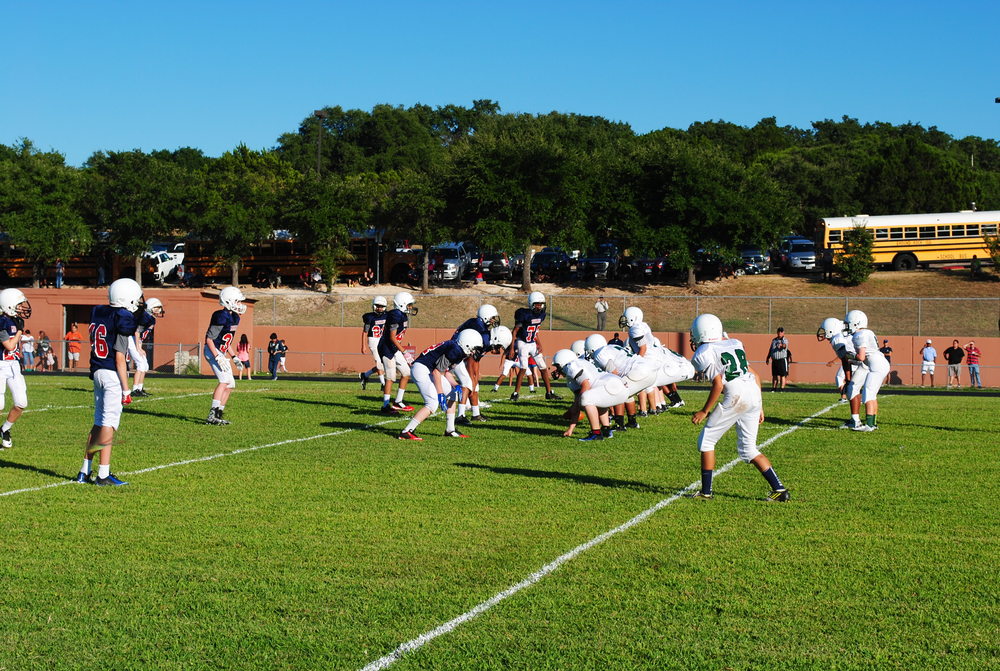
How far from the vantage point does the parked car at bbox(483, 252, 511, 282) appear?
57.2m

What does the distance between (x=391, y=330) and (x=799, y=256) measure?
43146mm

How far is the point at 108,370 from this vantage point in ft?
36.2

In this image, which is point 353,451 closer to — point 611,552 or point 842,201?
point 611,552

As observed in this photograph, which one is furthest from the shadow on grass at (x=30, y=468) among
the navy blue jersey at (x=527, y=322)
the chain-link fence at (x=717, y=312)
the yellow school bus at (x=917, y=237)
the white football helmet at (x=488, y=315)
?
the yellow school bus at (x=917, y=237)

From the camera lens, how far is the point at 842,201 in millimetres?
81500

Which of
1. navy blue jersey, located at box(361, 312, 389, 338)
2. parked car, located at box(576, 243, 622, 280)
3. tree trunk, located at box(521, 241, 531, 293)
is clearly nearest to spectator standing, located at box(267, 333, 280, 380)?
navy blue jersey, located at box(361, 312, 389, 338)

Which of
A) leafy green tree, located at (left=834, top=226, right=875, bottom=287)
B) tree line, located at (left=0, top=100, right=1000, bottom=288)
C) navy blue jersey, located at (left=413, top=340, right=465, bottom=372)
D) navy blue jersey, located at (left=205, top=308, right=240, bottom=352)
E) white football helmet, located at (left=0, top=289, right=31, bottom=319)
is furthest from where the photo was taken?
tree line, located at (left=0, top=100, right=1000, bottom=288)

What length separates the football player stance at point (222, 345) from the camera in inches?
659

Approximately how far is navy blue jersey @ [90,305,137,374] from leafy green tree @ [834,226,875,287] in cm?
4648

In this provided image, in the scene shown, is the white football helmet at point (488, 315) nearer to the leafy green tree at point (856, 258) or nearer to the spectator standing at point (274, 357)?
the spectator standing at point (274, 357)

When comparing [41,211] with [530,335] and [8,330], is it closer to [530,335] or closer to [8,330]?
[530,335]

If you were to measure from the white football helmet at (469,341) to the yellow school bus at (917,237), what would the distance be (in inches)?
1721

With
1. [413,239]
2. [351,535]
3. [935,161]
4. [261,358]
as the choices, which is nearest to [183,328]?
[261,358]

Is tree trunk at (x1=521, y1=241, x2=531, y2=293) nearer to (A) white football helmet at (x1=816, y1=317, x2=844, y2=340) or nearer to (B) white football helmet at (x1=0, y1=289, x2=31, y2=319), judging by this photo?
(A) white football helmet at (x1=816, y1=317, x2=844, y2=340)
